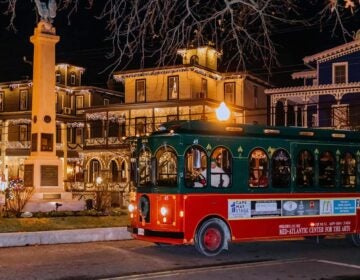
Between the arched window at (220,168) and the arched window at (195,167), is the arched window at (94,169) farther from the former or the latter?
the arched window at (195,167)

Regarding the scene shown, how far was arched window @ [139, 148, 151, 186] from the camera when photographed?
15.0 m

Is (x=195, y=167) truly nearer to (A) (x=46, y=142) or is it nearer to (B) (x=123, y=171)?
(A) (x=46, y=142)

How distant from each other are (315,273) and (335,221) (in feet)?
17.0

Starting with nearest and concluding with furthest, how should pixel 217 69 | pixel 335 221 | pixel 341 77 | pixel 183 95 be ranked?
pixel 335 221 → pixel 341 77 → pixel 183 95 → pixel 217 69

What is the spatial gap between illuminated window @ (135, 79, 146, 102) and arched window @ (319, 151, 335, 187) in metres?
31.4

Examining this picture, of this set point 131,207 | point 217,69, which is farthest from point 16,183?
point 217,69

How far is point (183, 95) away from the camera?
1780 inches

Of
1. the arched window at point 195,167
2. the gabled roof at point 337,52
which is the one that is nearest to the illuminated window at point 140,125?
the gabled roof at point 337,52

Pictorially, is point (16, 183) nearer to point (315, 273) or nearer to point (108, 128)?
point (315, 273)

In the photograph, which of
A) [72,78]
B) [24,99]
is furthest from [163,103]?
[24,99]

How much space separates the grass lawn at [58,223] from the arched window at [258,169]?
5.13m

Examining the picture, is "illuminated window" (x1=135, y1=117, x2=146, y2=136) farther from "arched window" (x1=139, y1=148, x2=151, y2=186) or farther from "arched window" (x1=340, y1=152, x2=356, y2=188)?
"arched window" (x1=139, y1=148, x2=151, y2=186)

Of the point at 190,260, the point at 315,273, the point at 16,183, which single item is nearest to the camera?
the point at 315,273

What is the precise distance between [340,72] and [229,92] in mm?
10207
